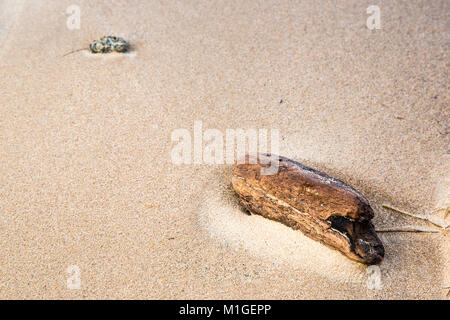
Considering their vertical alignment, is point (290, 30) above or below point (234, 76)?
above

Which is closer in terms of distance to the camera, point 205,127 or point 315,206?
point 315,206

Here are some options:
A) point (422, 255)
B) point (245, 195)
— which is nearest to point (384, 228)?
point (422, 255)

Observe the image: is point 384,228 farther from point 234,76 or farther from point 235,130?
point 234,76

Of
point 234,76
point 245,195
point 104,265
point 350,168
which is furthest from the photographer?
point 234,76
